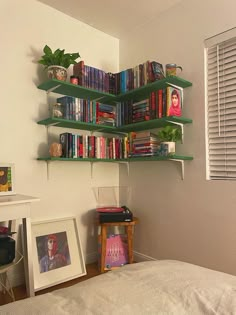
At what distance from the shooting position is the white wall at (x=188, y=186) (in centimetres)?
198

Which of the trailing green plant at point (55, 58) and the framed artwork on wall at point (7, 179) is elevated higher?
the trailing green plant at point (55, 58)

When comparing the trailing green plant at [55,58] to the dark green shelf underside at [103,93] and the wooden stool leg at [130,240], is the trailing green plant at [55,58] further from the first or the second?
the wooden stool leg at [130,240]

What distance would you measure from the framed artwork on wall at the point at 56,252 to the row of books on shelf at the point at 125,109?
3.24ft

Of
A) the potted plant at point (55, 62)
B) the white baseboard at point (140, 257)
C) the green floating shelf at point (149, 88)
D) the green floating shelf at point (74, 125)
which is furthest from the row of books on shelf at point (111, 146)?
the white baseboard at point (140, 257)

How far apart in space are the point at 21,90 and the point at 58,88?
0.32 metres

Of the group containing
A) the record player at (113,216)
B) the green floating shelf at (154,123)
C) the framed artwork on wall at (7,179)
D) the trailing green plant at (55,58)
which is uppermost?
the trailing green plant at (55,58)

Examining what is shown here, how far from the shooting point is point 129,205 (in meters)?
2.76

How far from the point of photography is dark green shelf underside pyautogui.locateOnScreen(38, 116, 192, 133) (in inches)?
84.3

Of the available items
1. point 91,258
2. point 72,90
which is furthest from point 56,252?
point 72,90

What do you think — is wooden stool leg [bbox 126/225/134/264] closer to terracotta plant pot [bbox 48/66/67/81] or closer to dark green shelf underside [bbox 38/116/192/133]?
dark green shelf underside [bbox 38/116/192/133]

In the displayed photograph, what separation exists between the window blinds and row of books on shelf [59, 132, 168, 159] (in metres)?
0.40

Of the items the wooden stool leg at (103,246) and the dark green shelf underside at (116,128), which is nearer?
the dark green shelf underside at (116,128)

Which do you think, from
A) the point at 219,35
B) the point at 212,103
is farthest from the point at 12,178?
the point at 219,35

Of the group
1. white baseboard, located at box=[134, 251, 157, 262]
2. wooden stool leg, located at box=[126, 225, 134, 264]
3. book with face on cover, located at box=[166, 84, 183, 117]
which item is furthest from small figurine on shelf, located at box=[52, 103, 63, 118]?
white baseboard, located at box=[134, 251, 157, 262]
